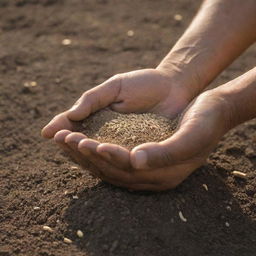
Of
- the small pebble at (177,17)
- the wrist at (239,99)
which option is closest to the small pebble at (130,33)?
the small pebble at (177,17)

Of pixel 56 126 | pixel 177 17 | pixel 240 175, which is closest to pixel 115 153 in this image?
pixel 56 126

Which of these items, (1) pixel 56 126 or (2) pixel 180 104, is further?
(2) pixel 180 104

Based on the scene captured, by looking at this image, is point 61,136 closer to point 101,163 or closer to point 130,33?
point 101,163

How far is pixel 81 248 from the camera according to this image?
2070 millimetres

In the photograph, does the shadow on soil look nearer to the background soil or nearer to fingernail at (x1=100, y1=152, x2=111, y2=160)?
the background soil

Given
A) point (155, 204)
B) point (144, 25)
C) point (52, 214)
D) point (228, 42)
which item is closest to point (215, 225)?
point (155, 204)

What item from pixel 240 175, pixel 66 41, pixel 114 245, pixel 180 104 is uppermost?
pixel 180 104

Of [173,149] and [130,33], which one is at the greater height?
[173,149]

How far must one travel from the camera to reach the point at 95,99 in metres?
2.43

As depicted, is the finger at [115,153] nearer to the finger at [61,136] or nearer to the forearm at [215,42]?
the finger at [61,136]

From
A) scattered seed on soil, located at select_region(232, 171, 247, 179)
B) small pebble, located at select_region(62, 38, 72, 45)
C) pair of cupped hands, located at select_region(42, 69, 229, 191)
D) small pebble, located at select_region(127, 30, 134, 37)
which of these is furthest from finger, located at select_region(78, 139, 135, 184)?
small pebble, located at select_region(127, 30, 134, 37)

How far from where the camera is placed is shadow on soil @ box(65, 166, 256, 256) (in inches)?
81.7

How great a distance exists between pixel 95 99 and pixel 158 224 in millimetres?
697

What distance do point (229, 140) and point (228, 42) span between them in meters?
0.58
